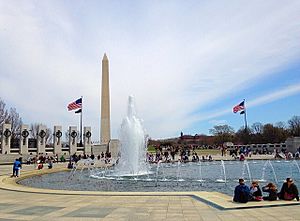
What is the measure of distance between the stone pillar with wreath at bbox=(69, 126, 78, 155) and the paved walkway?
51.5m

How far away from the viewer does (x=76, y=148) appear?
67.1 m

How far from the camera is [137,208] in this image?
37.1ft

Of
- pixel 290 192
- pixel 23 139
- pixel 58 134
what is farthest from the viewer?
pixel 58 134

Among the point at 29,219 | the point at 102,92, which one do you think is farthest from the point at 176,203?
the point at 102,92

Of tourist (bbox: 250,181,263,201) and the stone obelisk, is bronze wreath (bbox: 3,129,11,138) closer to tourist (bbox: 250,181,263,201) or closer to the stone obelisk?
the stone obelisk

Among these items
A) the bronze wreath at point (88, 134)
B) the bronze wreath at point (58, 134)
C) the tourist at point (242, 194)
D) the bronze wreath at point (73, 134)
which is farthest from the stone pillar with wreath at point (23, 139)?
the tourist at point (242, 194)

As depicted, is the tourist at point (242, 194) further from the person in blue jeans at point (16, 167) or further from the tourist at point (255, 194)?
the person in blue jeans at point (16, 167)

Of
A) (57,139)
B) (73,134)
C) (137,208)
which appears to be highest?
(73,134)

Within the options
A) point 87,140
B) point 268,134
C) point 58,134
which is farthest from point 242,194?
point 268,134

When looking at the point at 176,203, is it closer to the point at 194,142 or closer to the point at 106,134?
the point at 106,134

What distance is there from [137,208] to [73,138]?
56814 mm

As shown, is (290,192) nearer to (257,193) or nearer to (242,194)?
(257,193)

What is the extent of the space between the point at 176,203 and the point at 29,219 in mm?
5101

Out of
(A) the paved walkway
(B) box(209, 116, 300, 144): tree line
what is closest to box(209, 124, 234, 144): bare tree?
(B) box(209, 116, 300, 144): tree line
